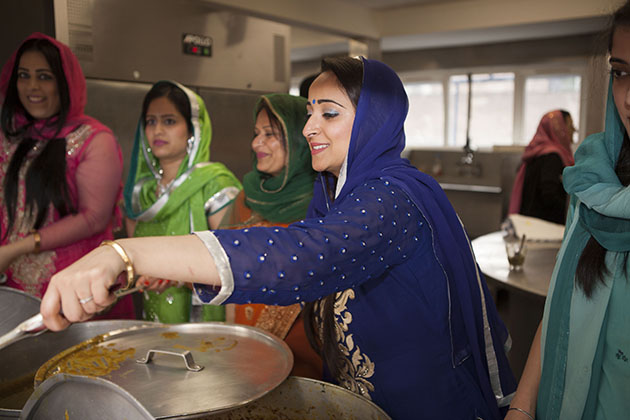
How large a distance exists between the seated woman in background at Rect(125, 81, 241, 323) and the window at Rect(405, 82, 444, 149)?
6.37 m

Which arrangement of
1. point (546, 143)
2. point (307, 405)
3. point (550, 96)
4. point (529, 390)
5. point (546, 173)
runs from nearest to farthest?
point (307, 405)
point (529, 390)
point (546, 173)
point (546, 143)
point (550, 96)

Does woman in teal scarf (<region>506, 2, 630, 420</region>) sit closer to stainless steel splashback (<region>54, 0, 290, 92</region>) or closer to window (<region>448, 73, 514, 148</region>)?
stainless steel splashback (<region>54, 0, 290, 92</region>)

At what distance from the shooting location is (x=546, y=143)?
366cm

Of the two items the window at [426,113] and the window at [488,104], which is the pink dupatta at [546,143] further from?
the window at [426,113]

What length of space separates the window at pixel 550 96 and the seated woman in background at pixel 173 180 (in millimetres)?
6428

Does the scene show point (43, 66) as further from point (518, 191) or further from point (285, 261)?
point (518, 191)

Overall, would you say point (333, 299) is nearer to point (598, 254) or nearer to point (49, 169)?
point (598, 254)

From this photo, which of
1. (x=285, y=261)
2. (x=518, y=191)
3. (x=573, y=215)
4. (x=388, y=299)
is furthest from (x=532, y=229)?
(x=285, y=261)

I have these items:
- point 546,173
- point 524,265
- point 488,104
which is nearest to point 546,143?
point 546,173

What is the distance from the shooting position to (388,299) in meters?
1.01

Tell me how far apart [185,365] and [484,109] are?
7.59 meters

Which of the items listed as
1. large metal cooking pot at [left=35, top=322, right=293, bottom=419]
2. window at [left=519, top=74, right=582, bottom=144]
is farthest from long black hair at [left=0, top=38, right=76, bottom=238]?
window at [left=519, top=74, right=582, bottom=144]

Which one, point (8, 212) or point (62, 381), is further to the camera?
point (8, 212)

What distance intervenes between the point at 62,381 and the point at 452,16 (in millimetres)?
5952
